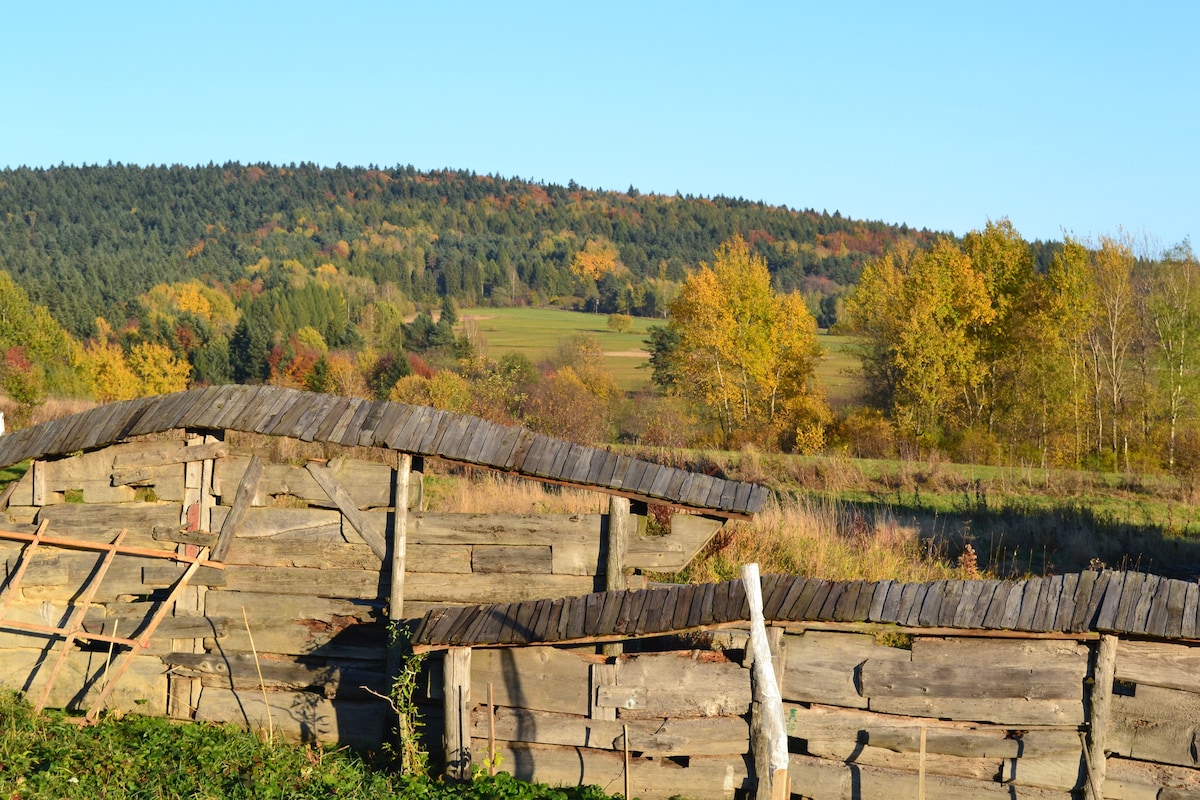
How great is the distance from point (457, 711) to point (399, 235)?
5295 inches

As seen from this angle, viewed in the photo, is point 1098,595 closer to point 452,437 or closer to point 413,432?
point 452,437

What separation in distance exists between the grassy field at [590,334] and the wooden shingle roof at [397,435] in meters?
42.3

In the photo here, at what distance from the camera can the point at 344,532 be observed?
9.52 metres

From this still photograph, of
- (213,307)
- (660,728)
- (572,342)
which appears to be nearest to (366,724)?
(660,728)

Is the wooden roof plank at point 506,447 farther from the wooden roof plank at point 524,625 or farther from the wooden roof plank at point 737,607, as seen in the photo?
the wooden roof plank at point 737,607

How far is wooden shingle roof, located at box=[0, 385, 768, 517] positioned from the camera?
351 inches

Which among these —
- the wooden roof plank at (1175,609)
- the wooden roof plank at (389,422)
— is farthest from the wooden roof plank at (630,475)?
the wooden roof plank at (1175,609)

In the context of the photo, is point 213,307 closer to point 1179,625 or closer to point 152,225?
point 152,225

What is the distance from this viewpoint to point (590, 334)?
81062 millimetres

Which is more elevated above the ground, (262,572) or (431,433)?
(431,433)

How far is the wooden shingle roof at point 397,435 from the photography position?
8.92m

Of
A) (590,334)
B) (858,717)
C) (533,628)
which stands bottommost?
(858,717)

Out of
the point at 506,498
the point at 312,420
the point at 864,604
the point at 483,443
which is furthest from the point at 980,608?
the point at 506,498

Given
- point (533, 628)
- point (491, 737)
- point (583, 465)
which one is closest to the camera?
point (533, 628)
